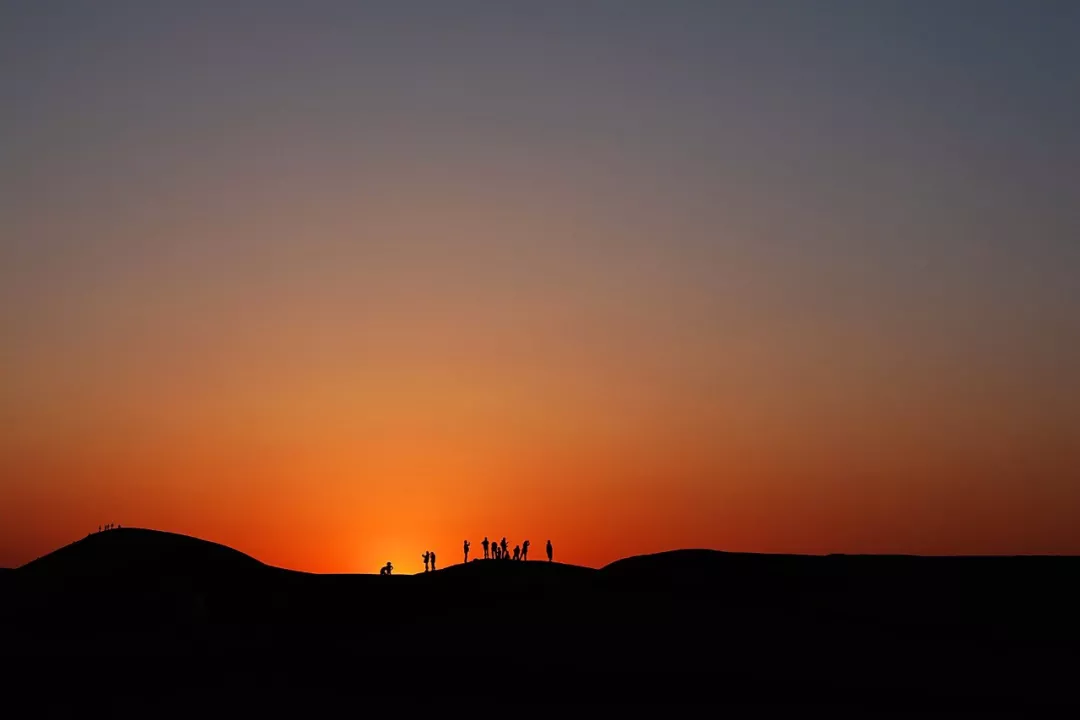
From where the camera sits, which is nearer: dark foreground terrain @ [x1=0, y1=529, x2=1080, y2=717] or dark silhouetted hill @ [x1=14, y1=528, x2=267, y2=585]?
dark foreground terrain @ [x1=0, y1=529, x2=1080, y2=717]

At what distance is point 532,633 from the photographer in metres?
35.1

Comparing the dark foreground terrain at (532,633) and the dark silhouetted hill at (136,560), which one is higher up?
the dark silhouetted hill at (136,560)

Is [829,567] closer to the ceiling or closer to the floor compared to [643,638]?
closer to the ceiling

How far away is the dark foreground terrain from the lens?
1103 inches

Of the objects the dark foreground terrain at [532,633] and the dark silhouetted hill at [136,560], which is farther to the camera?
the dark silhouetted hill at [136,560]

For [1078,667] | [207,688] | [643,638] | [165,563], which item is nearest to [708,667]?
[643,638]

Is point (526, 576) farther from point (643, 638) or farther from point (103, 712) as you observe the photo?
point (103, 712)

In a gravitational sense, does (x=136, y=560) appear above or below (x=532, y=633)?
above

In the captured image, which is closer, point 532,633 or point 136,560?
point 532,633

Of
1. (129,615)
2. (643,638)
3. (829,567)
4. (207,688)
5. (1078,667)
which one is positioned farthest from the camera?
(829,567)

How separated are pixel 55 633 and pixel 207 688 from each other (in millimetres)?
13060

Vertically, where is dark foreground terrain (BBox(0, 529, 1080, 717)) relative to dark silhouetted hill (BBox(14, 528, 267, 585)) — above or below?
below

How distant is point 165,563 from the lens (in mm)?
46844

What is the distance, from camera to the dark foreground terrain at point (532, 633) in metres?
28.0
